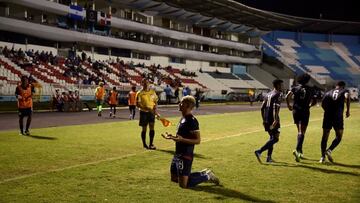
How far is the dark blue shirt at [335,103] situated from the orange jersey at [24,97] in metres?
9.88

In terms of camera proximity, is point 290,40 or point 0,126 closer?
point 0,126

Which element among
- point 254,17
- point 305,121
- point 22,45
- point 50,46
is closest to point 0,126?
point 305,121

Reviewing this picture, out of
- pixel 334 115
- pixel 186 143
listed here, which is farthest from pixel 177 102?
pixel 186 143

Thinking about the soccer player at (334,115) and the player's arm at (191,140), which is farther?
the soccer player at (334,115)

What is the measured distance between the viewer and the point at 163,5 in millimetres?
57719

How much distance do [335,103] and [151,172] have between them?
489cm

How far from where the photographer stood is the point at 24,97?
13992mm

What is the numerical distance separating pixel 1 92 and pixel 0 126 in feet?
37.0

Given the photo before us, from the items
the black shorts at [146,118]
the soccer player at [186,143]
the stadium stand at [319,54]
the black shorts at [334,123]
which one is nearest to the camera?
the soccer player at [186,143]

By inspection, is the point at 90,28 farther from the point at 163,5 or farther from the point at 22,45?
the point at 163,5

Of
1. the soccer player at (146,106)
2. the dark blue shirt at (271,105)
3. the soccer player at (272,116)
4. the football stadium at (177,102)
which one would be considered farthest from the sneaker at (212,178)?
the soccer player at (146,106)

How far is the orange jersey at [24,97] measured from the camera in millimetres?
13954

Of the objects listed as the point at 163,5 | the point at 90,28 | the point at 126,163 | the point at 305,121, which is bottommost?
the point at 126,163

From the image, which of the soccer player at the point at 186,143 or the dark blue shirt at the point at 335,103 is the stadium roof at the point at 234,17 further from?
the soccer player at the point at 186,143
